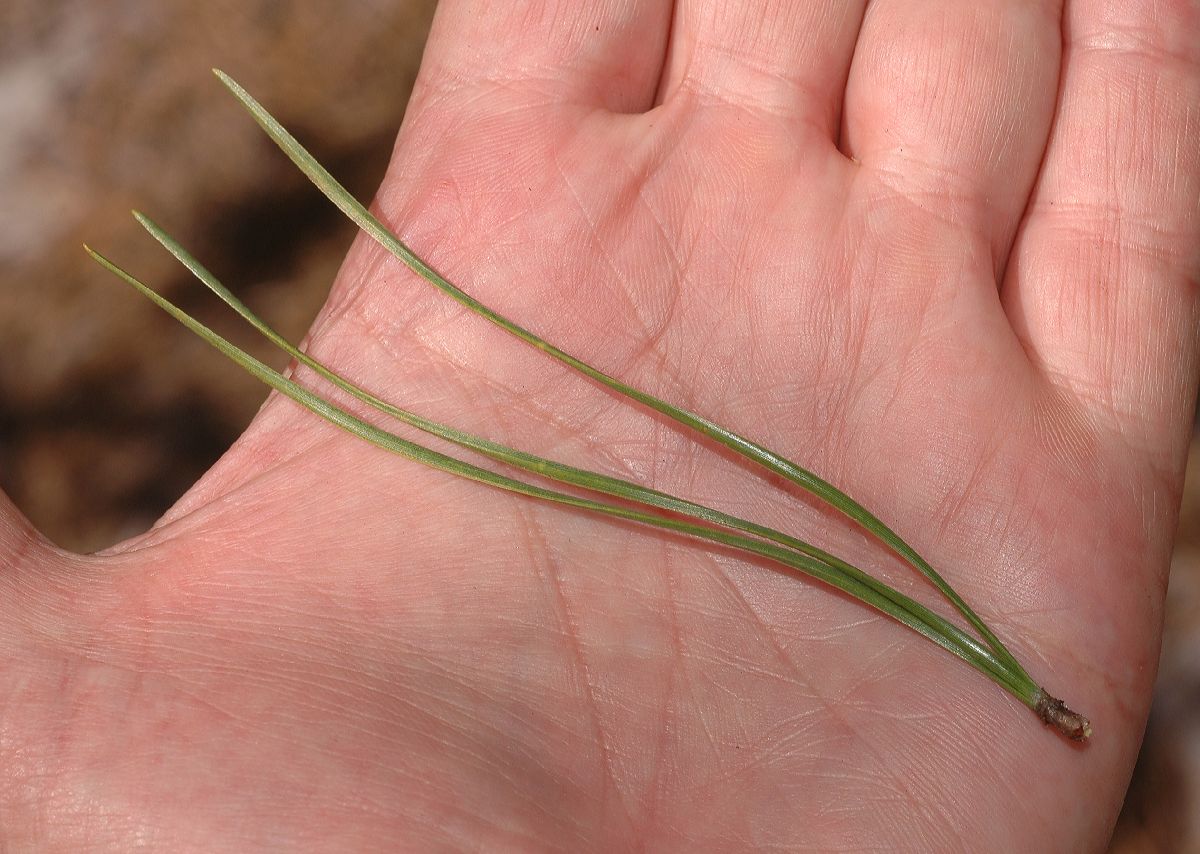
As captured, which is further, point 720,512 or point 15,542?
point 720,512

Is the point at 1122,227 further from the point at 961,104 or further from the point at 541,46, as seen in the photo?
the point at 541,46

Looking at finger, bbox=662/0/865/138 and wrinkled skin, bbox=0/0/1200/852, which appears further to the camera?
finger, bbox=662/0/865/138

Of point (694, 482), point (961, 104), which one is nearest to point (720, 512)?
point (694, 482)

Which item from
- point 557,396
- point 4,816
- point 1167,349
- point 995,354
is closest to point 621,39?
point 557,396

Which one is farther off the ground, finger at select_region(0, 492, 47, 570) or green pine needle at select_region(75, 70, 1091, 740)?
green pine needle at select_region(75, 70, 1091, 740)

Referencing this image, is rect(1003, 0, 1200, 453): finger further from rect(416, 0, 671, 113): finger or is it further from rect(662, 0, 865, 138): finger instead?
rect(416, 0, 671, 113): finger

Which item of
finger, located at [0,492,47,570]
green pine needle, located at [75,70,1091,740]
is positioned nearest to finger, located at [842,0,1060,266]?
green pine needle, located at [75,70,1091,740]

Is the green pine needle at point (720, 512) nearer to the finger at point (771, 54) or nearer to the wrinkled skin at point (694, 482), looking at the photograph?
the wrinkled skin at point (694, 482)

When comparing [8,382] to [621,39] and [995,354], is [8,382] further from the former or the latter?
[995,354]
